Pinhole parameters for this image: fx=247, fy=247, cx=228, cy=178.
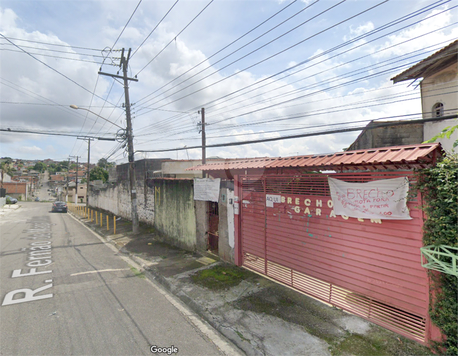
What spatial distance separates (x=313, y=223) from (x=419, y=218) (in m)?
1.84

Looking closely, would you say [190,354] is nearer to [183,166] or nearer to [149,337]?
[149,337]

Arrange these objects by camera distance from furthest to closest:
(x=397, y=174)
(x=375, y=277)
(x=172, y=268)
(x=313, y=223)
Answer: (x=172, y=268) < (x=313, y=223) < (x=375, y=277) < (x=397, y=174)

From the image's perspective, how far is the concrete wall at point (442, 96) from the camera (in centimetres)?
941

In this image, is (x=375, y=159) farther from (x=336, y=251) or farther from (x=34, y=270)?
(x=34, y=270)

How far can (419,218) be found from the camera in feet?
12.0

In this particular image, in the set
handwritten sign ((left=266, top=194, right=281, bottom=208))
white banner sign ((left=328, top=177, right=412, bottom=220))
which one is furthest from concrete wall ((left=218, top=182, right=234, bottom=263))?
white banner sign ((left=328, top=177, right=412, bottom=220))

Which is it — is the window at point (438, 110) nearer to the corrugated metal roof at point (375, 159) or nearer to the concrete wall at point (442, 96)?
the concrete wall at point (442, 96)

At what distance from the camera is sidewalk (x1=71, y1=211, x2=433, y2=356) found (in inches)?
144

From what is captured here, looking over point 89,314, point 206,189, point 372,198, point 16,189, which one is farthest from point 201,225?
point 16,189

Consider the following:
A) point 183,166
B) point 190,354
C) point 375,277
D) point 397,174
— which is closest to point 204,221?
point 190,354

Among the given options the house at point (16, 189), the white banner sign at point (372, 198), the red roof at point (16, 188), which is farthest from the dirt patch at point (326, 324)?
the red roof at point (16, 188)

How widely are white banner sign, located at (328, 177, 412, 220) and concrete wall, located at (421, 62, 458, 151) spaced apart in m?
7.27

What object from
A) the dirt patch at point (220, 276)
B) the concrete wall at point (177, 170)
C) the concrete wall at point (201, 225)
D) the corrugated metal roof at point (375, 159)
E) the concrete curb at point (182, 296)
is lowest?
the concrete curb at point (182, 296)

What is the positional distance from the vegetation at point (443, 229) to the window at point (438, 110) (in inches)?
357
